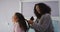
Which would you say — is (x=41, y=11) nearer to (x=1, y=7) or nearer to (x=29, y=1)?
(x=29, y=1)

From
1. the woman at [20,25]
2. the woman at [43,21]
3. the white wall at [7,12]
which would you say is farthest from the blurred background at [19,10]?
the woman at [43,21]

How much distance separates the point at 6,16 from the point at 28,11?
56cm

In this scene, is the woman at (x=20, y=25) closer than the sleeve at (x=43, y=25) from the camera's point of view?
No

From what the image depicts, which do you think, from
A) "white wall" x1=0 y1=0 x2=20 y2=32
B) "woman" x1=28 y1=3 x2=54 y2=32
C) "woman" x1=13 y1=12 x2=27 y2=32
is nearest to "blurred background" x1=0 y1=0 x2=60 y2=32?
"white wall" x1=0 y1=0 x2=20 y2=32

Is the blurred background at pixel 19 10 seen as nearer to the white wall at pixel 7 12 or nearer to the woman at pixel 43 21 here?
the white wall at pixel 7 12

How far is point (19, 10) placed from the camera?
10.4ft

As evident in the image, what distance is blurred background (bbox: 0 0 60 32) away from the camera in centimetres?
299

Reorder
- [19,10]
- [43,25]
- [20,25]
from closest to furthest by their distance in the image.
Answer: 1. [43,25]
2. [20,25]
3. [19,10]

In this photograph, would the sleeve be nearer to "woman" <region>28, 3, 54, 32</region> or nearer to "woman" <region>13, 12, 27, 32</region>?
"woman" <region>28, 3, 54, 32</region>

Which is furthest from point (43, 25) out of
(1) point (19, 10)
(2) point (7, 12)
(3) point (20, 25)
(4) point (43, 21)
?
(2) point (7, 12)

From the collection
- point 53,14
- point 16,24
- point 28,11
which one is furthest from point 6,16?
point 53,14

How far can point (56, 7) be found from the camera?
298cm

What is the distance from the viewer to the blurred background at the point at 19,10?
299 centimetres

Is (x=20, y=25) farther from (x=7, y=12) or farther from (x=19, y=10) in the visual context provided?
(x=7, y=12)
